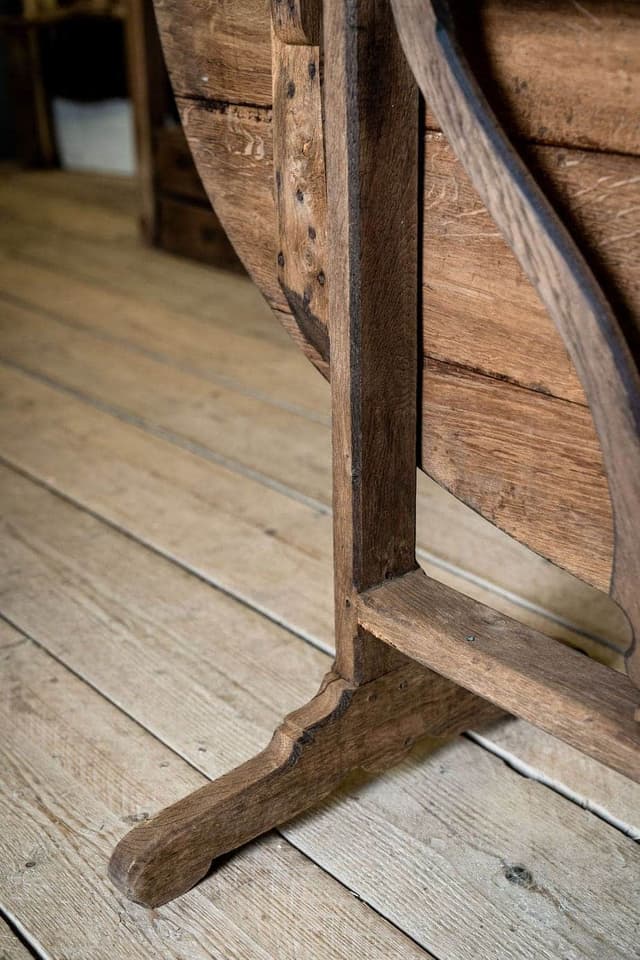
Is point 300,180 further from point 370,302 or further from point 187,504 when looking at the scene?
point 187,504

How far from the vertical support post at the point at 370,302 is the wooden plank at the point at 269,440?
0.47m

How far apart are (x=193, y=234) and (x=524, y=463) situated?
2.66m

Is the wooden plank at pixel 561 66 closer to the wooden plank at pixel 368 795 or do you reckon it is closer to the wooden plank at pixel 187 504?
the wooden plank at pixel 368 795

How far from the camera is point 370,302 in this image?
2.95 ft

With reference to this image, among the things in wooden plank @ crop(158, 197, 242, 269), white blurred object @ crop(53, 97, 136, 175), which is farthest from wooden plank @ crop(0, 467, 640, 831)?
white blurred object @ crop(53, 97, 136, 175)

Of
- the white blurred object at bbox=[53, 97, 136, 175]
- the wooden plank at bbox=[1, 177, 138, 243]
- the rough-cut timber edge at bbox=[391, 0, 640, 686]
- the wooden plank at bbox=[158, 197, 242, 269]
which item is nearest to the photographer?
the rough-cut timber edge at bbox=[391, 0, 640, 686]

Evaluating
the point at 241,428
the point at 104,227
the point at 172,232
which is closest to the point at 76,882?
the point at 241,428

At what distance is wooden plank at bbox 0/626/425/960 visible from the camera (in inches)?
36.9

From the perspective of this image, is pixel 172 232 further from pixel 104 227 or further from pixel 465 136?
pixel 465 136

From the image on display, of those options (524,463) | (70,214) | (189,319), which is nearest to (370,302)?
(524,463)

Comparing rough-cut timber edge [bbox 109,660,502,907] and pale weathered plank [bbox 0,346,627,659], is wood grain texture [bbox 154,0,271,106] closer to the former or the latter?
rough-cut timber edge [bbox 109,660,502,907]

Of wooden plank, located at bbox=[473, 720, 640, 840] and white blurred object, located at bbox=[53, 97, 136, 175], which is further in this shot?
white blurred object, located at bbox=[53, 97, 136, 175]

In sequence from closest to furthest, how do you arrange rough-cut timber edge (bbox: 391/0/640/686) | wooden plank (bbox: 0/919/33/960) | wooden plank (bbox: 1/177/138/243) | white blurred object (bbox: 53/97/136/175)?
rough-cut timber edge (bbox: 391/0/640/686) < wooden plank (bbox: 0/919/33/960) < wooden plank (bbox: 1/177/138/243) < white blurred object (bbox: 53/97/136/175)

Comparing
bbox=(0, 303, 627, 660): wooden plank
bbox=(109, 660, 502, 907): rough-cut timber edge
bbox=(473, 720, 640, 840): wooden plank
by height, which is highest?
bbox=(109, 660, 502, 907): rough-cut timber edge
